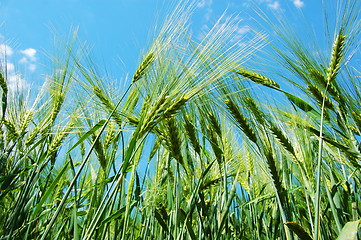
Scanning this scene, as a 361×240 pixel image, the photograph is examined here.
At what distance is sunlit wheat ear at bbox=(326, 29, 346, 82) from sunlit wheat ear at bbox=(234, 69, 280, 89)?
21cm

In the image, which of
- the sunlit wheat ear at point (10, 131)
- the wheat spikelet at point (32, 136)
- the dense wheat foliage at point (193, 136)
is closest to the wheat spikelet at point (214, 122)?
the dense wheat foliage at point (193, 136)

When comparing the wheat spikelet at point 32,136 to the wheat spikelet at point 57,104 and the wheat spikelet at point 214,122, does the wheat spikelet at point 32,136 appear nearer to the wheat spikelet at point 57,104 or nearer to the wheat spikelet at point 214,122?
the wheat spikelet at point 57,104

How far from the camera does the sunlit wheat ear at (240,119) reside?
4.53ft

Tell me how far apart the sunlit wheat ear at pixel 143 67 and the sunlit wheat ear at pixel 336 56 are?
70 cm

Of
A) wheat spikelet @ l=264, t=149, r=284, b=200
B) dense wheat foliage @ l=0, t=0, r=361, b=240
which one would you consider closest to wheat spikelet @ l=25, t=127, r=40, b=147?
dense wheat foliage @ l=0, t=0, r=361, b=240

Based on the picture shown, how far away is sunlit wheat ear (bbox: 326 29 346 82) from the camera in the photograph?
1366mm

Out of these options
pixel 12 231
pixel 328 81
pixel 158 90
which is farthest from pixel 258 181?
pixel 12 231

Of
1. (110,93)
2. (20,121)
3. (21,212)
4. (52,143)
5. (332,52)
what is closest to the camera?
(21,212)

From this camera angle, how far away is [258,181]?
187cm

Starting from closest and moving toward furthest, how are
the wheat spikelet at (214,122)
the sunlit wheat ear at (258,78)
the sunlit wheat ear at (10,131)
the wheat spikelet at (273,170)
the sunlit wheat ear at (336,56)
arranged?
1. the wheat spikelet at (273,170)
2. the sunlit wheat ear at (336,56)
3. the sunlit wheat ear at (258,78)
4. the wheat spikelet at (214,122)
5. the sunlit wheat ear at (10,131)

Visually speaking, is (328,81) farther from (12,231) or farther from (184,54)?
(12,231)

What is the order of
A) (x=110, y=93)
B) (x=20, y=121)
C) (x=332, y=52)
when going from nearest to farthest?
(x=332, y=52), (x=110, y=93), (x=20, y=121)

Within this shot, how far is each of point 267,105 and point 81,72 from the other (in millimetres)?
859

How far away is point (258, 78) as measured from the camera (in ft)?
4.98
